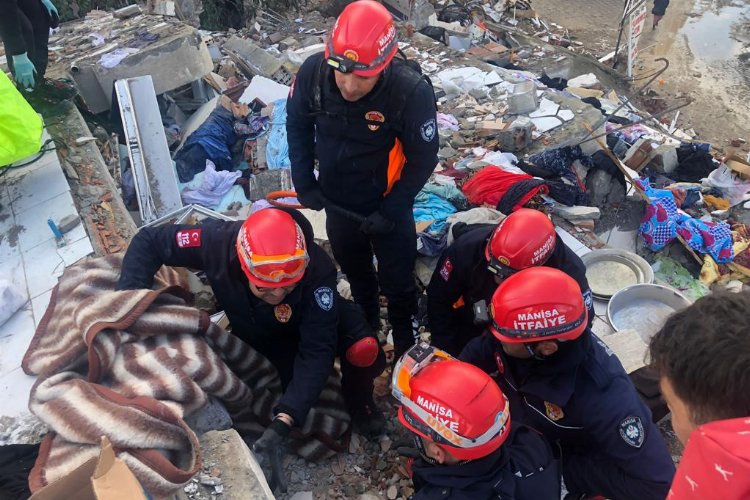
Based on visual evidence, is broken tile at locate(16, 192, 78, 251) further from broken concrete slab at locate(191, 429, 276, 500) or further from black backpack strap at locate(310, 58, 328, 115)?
broken concrete slab at locate(191, 429, 276, 500)

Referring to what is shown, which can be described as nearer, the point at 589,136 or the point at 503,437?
the point at 503,437

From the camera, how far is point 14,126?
3.41m

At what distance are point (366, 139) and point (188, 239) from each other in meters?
1.21

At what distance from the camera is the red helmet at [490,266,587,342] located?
246 centimetres

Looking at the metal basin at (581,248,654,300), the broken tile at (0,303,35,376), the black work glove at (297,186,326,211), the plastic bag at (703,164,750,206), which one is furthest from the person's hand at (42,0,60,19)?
the plastic bag at (703,164,750,206)

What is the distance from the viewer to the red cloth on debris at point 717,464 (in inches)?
34.0

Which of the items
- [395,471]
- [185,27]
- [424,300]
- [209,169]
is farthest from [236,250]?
[185,27]

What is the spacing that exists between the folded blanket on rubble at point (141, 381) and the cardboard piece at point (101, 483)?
0.18m

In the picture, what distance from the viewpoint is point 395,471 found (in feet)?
11.3

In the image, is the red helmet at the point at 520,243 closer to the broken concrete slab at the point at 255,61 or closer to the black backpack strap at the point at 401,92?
the black backpack strap at the point at 401,92

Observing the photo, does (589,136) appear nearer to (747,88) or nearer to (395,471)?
(395,471)

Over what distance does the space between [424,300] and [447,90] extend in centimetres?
379

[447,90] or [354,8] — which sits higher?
[354,8]

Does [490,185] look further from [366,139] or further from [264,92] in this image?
[264,92]
